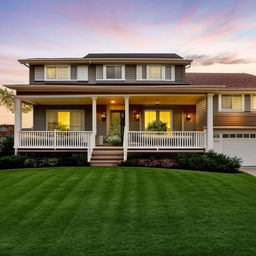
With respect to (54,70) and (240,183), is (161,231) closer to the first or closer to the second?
(240,183)

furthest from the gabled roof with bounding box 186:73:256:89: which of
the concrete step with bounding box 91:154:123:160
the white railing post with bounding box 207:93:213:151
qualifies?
the concrete step with bounding box 91:154:123:160

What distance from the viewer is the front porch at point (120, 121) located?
1496cm

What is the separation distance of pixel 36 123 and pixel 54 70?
12.5 ft

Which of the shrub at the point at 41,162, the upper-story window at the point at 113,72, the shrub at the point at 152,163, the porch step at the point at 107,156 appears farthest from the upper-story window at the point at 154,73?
the shrub at the point at 41,162

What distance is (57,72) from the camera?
18.7 meters

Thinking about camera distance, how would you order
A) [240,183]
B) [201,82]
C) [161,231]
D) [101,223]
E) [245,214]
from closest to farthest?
[161,231], [101,223], [245,214], [240,183], [201,82]

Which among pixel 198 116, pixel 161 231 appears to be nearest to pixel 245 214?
pixel 161 231

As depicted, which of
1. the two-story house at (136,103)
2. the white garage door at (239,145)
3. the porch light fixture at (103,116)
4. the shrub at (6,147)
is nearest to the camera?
the shrub at (6,147)

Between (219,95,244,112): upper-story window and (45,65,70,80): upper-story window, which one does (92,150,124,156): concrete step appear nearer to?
(45,65,70,80): upper-story window

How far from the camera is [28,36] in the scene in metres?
21.8

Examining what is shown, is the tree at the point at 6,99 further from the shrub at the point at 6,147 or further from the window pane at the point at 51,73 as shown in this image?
the shrub at the point at 6,147

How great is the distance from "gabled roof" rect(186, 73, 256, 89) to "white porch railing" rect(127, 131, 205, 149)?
578cm

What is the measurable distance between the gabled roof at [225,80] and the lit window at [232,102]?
36.9 inches

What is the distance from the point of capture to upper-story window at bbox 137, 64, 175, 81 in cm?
1864
